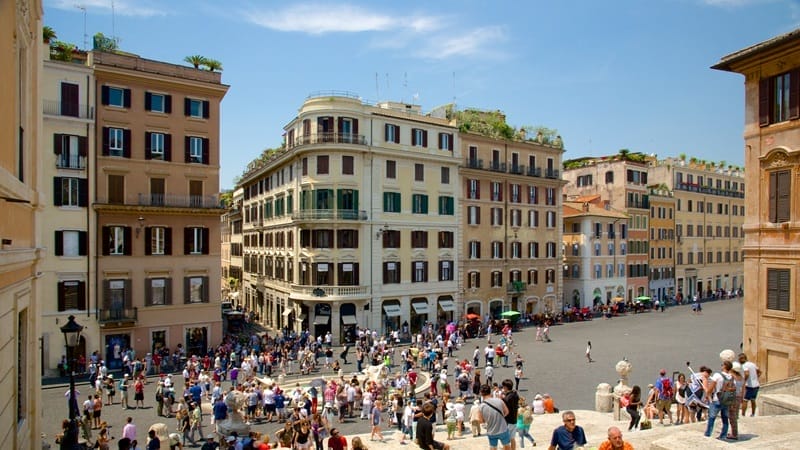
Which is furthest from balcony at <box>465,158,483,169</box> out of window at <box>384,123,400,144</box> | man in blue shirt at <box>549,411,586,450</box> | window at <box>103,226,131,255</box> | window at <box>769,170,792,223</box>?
man in blue shirt at <box>549,411,586,450</box>

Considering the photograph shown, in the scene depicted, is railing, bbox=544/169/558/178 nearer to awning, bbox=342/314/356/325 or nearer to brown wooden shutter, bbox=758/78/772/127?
awning, bbox=342/314/356/325

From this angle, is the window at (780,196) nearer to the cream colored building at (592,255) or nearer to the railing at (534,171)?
the railing at (534,171)

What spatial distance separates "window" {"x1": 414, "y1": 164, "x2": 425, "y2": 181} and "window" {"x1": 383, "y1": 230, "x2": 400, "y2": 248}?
4569mm

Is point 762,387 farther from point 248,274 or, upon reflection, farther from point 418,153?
point 248,274

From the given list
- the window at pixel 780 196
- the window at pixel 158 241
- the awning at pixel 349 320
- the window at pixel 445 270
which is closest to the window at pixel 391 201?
the window at pixel 445 270

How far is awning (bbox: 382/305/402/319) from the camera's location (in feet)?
131

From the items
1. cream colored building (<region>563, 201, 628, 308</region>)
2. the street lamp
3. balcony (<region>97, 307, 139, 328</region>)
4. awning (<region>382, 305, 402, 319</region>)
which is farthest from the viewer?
cream colored building (<region>563, 201, 628, 308</region>)

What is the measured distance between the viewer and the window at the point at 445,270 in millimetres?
43844

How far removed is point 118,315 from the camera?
30.1 meters

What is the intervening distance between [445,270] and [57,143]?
2720 cm

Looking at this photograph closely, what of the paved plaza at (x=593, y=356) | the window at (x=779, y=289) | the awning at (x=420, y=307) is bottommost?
the paved plaza at (x=593, y=356)

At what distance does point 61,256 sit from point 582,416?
85.9 ft

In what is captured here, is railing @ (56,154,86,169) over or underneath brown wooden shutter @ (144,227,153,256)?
over

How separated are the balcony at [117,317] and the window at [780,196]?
30165 mm
